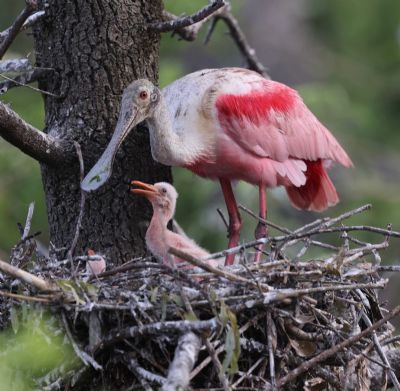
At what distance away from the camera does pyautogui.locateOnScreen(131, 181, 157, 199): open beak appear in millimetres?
8477

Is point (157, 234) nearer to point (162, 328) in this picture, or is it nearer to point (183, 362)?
point (162, 328)

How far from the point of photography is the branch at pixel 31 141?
25.6ft

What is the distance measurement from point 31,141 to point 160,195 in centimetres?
98

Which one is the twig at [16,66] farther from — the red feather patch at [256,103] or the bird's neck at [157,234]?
the red feather patch at [256,103]

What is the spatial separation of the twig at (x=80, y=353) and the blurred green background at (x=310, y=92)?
372 cm

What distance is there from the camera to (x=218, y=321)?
666cm

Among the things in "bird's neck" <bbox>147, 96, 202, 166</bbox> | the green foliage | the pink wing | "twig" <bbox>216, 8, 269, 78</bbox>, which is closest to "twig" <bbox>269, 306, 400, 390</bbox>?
the green foliage

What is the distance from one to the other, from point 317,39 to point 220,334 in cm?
1779

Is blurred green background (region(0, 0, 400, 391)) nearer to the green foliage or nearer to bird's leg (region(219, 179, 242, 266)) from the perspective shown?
the green foliage

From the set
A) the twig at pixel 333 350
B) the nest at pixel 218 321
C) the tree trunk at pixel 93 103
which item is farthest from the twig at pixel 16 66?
the twig at pixel 333 350

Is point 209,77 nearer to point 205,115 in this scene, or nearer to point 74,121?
point 205,115

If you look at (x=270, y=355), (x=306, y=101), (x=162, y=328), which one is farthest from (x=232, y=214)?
(x=306, y=101)

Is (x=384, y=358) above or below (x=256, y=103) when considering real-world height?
below

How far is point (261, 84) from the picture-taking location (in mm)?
9508
